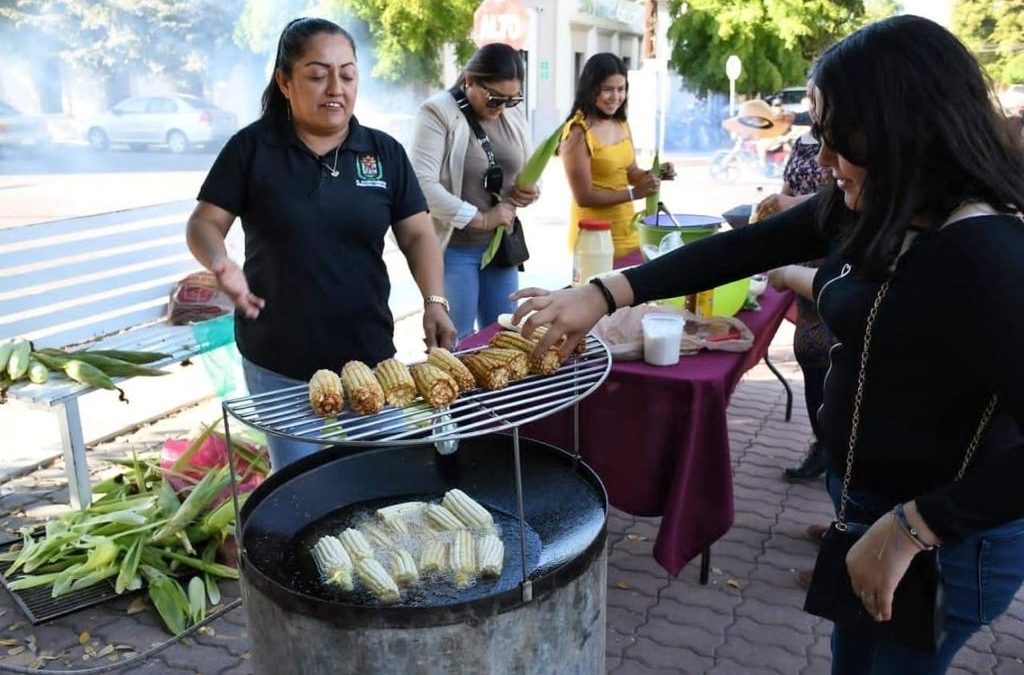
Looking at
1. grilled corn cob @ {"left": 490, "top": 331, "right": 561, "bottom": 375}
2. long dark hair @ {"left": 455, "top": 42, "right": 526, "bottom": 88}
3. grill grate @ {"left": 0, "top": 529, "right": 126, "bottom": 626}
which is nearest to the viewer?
grilled corn cob @ {"left": 490, "top": 331, "right": 561, "bottom": 375}

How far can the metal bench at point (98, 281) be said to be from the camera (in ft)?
16.2

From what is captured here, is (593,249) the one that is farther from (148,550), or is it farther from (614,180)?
(148,550)

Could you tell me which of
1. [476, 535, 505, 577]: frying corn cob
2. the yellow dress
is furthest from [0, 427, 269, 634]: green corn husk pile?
the yellow dress

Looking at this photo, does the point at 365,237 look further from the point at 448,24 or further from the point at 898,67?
the point at 448,24

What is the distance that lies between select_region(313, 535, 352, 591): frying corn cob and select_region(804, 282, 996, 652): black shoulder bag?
110 centimetres

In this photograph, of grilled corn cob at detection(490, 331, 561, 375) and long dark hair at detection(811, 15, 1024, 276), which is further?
grilled corn cob at detection(490, 331, 561, 375)

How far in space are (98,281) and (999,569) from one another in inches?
223

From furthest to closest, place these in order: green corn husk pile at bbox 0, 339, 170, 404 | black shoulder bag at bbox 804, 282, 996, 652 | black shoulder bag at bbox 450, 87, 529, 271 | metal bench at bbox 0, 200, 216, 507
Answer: metal bench at bbox 0, 200, 216, 507 < black shoulder bag at bbox 450, 87, 529, 271 < green corn husk pile at bbox 0, 339, 170, 404 < black shoulder bag at bbox 804, 282, 996, 652

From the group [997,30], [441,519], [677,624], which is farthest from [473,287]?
[997,30]

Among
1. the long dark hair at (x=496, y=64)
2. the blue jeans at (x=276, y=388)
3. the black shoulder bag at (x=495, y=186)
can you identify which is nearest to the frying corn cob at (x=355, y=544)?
the blue jeans at (x=276, y=388)

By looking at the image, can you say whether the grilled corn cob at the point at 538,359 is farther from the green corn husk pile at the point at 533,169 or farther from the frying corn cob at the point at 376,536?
the green corn husk pile at the point at 533,169

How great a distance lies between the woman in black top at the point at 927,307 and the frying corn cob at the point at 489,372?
0.75 m

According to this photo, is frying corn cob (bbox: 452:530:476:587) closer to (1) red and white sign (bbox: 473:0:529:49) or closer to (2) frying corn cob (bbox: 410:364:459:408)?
(2) frying corn cob (bbox: 410:364:459:408)

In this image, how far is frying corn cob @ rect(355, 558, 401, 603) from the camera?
6.22ft
